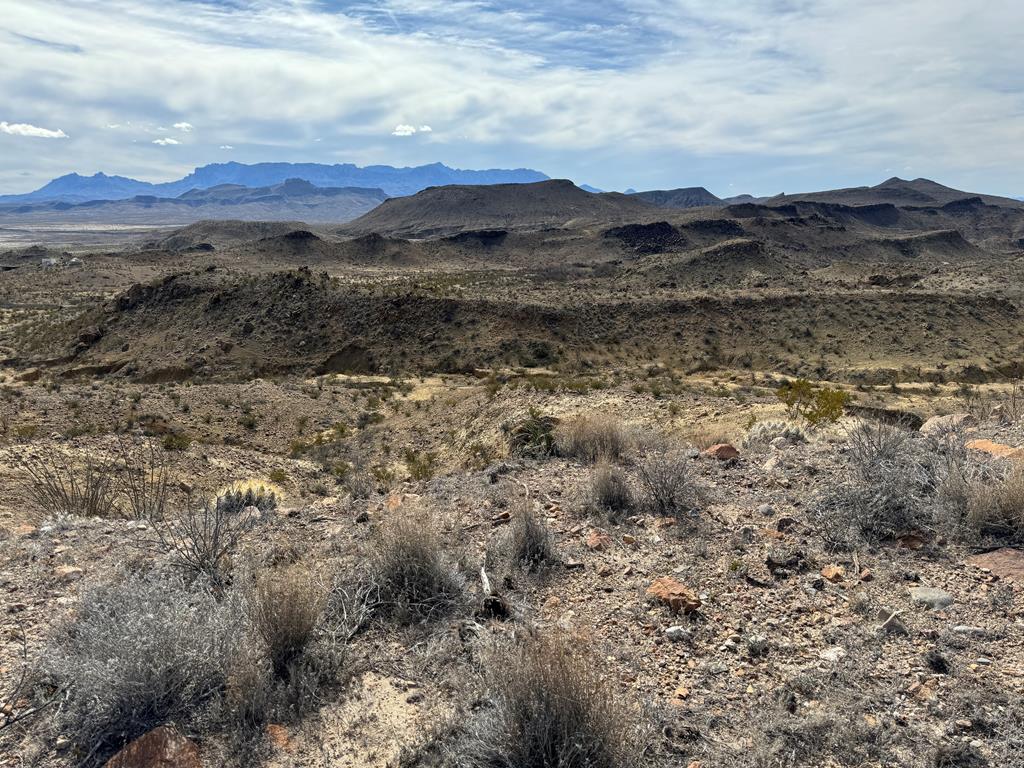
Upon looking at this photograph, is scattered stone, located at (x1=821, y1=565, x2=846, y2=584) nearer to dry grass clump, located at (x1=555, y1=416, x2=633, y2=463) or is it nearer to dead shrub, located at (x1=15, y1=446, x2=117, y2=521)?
dry grass clump, located at (x1=555, y1=416, x2=633, y2=463)

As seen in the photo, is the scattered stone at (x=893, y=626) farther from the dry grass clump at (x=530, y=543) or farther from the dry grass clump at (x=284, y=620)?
the dry grass clump at (x=284, y=620)

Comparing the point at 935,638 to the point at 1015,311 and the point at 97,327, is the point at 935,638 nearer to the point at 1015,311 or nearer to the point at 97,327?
the point at 97,327

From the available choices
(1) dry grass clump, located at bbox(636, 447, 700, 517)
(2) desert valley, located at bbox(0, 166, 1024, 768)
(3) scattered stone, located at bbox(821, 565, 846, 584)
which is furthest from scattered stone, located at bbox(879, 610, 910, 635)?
(1) dry grass clump, located at bbox(636, 447, 700, 517)

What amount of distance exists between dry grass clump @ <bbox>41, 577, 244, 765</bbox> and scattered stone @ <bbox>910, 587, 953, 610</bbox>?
14.9ft

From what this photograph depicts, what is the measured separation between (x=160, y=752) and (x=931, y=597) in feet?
16.0

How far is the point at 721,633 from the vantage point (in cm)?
417

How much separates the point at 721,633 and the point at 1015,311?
41200mm

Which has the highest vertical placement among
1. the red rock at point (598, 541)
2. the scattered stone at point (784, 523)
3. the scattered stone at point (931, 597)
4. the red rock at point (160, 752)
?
the scattered stone at point (931, 597)

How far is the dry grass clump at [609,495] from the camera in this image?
646cm

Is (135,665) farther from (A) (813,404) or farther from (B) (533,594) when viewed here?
(A) (813,404)

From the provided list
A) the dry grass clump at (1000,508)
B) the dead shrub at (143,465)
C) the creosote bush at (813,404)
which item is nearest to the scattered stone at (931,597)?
the dry grass clump at (1000,508)

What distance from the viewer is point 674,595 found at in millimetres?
4496

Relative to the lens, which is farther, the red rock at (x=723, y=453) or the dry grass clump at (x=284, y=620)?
the red rock at (x=723, y=453)

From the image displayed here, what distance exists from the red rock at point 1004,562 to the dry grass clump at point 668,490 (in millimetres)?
2316
